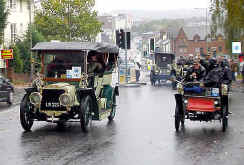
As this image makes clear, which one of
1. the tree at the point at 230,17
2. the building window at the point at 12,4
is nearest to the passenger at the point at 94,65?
the tree at the point at 230,17

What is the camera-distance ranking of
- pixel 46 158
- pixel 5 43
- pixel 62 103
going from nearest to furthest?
pixel 46 158, pixel 62 103, pixel 5 43

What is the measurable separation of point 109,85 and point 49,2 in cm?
4408

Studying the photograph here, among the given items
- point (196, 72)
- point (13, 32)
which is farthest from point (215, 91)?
point (13, 32)

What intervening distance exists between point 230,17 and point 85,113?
2513cm

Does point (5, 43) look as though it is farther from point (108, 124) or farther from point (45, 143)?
point (45, 143)

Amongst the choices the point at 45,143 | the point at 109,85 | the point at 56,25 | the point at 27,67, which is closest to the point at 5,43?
the point at 27,67

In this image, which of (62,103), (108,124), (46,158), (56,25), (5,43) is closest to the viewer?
(46,158)

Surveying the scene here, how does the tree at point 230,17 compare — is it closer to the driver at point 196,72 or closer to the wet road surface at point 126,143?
the wet road surface at point 126,143

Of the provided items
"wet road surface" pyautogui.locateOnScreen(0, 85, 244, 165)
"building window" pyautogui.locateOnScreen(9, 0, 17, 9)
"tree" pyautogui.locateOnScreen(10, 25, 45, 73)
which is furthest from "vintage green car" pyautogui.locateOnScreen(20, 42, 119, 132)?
"building window" pyautogui.locateOnScreen(9, 0, 17, 9)

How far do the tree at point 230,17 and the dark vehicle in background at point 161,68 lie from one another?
517 cm

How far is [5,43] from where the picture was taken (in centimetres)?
4912

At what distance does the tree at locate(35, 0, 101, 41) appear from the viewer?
194ft

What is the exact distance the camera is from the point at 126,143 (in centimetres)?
1282

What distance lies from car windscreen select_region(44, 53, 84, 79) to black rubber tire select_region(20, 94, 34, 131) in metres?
1.23
